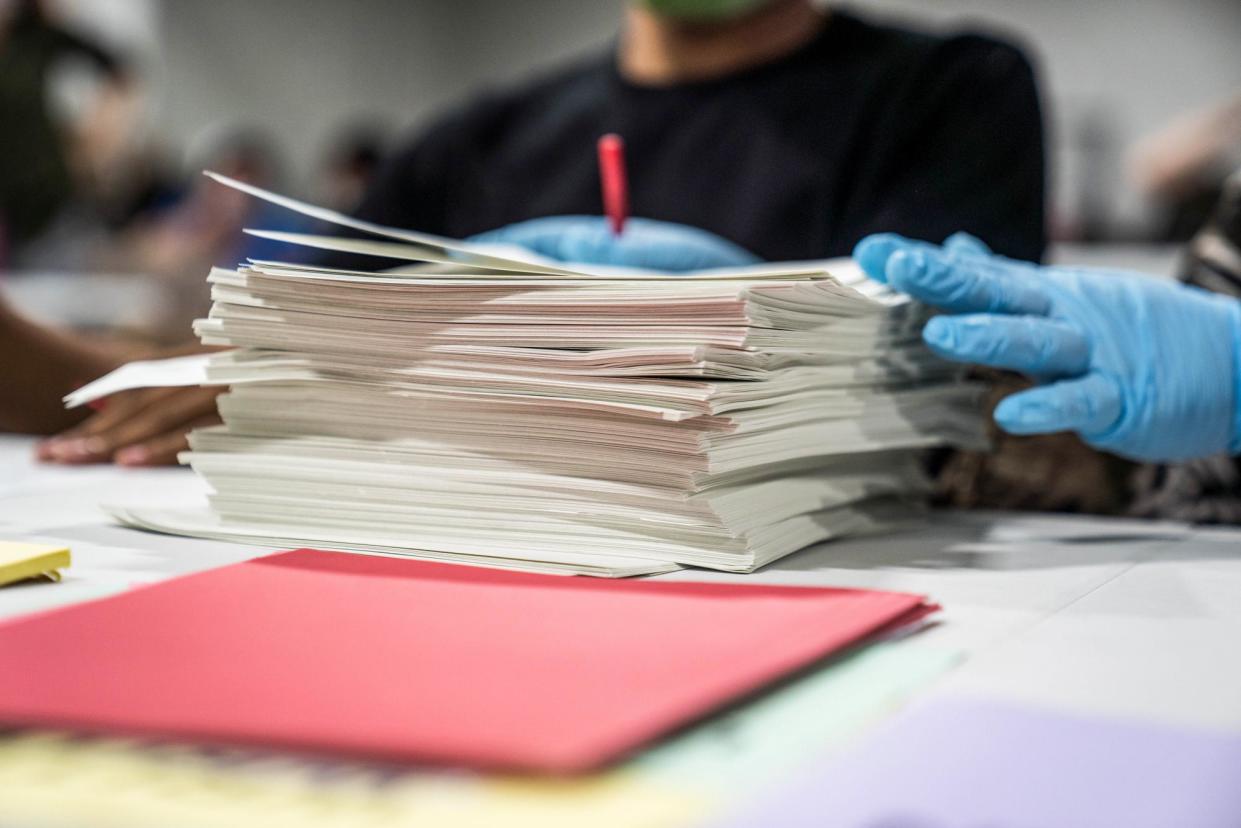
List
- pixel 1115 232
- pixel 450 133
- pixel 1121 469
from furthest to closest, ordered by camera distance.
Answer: pixel 1115 232 → pixel 450 133 → pixel 1121 469

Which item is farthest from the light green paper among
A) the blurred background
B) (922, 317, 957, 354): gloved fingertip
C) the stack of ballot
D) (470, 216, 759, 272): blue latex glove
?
the blurred background

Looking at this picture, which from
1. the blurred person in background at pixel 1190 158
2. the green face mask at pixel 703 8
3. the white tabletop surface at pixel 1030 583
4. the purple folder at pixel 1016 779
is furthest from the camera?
the blurred person in background at pixel 1190 158

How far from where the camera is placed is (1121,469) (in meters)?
0.92

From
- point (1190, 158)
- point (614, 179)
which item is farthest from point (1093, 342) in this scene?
point (1190, 158)

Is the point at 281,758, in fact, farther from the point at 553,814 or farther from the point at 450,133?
the point at 450,133

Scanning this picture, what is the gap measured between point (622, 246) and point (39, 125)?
4060 mm

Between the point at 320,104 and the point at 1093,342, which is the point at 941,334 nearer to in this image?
the point at 1093,342

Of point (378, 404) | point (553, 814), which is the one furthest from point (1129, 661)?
point (378, 404)

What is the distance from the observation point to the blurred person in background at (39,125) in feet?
14.1

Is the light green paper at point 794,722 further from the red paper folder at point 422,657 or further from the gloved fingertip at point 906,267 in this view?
the gloved fingertip at point 906,267

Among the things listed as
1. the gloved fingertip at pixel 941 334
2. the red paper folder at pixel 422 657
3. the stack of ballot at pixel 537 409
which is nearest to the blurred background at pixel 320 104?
the gloved fingertip at pixel 941 334

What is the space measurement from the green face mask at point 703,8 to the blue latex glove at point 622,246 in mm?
403

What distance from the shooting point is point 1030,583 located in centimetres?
63

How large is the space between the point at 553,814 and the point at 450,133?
138 centimetres
